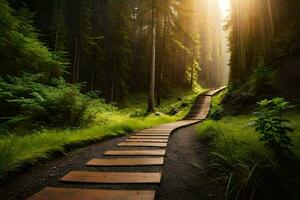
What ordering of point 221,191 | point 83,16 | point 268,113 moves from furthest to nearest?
point 83,16 → point 268,113 → point 221,191

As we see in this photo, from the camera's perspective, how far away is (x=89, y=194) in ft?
7.86

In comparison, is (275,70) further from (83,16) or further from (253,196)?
(83,16)

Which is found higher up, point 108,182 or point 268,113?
point 268,113

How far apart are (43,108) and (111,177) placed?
5223mm

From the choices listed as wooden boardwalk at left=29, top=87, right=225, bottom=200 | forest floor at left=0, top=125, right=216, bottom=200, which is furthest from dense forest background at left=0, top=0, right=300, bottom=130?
wooden boardwalk at left=29, top=87, right=225, bottom=200

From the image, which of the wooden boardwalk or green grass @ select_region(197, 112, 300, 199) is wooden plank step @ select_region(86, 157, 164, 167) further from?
green grass @ select_region(197, 112, 300, 199)

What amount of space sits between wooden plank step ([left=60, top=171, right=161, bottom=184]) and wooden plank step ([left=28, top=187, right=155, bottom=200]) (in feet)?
0.97

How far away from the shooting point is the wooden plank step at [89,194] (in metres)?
2.31

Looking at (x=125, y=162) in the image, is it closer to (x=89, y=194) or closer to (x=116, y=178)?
(x=116, y=178)

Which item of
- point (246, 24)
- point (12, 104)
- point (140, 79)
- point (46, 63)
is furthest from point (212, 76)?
point (12, 104)

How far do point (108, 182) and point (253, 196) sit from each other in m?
1.75

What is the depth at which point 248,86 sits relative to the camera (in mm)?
12922

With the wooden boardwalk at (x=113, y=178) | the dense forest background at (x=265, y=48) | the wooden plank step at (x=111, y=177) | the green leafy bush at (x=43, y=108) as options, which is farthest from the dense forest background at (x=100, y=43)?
the wooden plank step at (x=111, y=177)

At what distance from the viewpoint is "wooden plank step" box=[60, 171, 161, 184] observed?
2.82 metres
